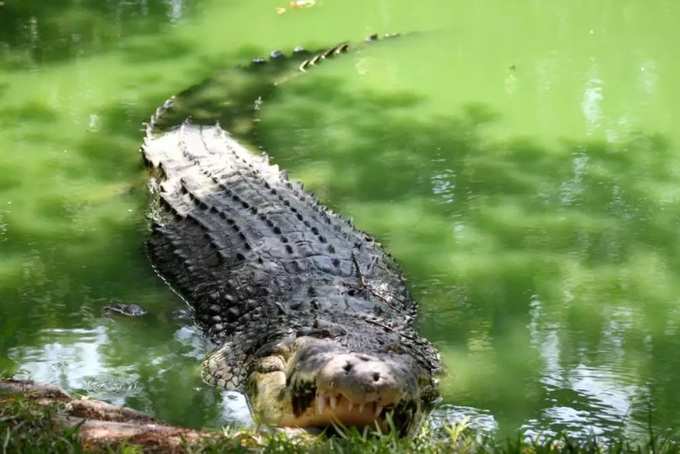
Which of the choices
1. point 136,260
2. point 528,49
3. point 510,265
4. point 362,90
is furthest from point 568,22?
point 136,260

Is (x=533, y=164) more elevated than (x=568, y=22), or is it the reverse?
(x=568, y=22)

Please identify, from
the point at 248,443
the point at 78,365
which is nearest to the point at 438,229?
the point at 78,365

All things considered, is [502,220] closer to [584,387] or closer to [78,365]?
[584,387]

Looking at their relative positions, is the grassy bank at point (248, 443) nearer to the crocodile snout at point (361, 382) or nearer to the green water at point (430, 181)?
the crocodile snout at point (361, 382)

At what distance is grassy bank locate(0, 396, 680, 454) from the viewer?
3.25 meters

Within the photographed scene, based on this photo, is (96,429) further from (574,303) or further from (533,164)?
(533,164)

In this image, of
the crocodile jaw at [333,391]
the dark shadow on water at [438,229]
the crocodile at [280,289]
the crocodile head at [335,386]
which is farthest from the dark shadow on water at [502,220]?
the crocodile jaw at [333,391]

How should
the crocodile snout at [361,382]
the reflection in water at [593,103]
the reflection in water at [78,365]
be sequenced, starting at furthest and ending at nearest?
the reflection in water at [593,103]
the reflection in water at [78,365]
the crocodile snout at [361,382]

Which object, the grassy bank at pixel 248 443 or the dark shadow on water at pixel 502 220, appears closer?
the grassy bank at pixel 248 443

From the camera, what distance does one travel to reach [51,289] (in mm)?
5691

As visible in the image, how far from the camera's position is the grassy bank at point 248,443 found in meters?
3.25

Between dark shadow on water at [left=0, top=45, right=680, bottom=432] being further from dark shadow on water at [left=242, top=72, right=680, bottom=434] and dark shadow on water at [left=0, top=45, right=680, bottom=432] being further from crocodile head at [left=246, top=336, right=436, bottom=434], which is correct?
crocodile head at [left=246, top=336, right=436, bottom=434]

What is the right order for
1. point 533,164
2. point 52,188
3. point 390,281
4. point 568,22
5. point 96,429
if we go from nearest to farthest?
1. point 96,429
2. point 390,281
3. point 52,188
4. point 533,164
5. point 568,22

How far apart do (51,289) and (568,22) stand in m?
6.87
